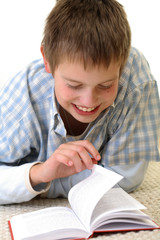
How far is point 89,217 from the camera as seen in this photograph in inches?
29.9

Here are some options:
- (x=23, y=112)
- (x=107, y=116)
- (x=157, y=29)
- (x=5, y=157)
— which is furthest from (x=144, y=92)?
(x=157, y=29)

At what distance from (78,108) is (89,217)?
347mm

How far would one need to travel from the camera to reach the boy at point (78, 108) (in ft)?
2.87

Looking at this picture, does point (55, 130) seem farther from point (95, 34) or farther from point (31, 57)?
point (31, 57)

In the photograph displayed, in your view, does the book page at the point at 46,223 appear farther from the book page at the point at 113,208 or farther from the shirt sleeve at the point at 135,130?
the shirt sleeve at the point at 135,130

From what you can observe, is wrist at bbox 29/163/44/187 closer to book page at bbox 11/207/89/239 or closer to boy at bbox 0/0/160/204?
boy at bbox 0/0/160/204

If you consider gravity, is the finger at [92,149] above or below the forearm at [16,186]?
above

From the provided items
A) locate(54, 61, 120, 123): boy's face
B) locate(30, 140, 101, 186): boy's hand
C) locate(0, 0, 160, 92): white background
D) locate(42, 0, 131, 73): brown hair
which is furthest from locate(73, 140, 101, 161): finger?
locate(0, 0, 160, 92): white background

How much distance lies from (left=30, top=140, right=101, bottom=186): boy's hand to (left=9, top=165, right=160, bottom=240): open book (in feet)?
0.14

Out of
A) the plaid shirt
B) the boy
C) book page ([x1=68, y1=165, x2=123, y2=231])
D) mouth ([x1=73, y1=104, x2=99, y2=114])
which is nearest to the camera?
book page ([x1=68, y1=165, x2=123, y2=231])

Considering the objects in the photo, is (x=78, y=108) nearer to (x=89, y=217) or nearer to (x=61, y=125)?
(x=61, y=125)

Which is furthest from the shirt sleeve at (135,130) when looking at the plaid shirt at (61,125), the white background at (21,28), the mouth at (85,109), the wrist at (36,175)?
the white background at (21,28)

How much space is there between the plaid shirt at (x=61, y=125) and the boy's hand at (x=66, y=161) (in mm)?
89

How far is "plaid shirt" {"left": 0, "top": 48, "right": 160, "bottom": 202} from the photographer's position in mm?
1084
